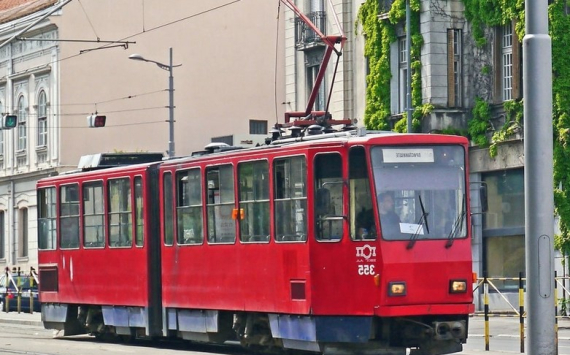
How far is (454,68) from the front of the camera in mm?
37562

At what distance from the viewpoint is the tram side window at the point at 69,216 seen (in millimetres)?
27328

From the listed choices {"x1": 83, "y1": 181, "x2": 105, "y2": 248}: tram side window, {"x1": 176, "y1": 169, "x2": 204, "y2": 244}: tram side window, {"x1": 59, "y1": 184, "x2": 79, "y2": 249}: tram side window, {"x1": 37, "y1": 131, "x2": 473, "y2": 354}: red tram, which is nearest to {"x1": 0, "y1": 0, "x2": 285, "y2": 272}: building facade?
{"x1": 59, "y1": 184, "x2": 79, "y2": 249}: tram side window

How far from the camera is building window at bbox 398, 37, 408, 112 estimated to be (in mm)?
38875

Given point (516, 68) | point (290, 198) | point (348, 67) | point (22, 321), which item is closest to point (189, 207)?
point (290, 198)

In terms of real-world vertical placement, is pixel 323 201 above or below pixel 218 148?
below

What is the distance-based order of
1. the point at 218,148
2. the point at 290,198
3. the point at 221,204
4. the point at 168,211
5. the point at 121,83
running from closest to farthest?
the point at 290,198
the point at 221,204
the point at 218,148
the point at 168,211
the point at 121,83

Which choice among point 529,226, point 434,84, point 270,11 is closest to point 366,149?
point 529,226

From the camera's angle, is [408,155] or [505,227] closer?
[408,155]

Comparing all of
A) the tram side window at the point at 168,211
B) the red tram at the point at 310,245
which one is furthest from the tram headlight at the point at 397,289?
the tram side window at the point at 168,211

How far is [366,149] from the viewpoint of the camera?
19.2 meters

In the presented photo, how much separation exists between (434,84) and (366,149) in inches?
726

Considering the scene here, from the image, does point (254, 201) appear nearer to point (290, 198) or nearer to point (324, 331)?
point (290, 198)

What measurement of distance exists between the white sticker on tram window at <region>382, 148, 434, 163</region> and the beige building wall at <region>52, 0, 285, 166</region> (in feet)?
117

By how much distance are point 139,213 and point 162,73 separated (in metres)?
32.9
